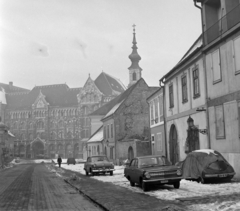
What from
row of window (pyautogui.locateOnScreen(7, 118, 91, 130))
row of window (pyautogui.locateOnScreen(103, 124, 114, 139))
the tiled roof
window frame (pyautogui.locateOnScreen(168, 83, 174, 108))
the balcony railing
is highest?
the tiled roof

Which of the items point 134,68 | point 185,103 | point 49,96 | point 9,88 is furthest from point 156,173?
point 9,88

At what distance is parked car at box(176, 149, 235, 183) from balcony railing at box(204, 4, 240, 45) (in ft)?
20.3

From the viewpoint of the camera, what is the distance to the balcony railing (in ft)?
54.1

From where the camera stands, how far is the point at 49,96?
4680 inches

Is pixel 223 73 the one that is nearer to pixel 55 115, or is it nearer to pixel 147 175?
pixel 147 175

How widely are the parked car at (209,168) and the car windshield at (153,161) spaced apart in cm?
154

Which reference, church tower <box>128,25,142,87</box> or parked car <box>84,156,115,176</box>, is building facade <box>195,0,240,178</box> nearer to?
parked car <box>84,156,115,176</box>

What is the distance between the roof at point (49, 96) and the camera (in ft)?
379

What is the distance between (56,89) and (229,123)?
108436 millimetres

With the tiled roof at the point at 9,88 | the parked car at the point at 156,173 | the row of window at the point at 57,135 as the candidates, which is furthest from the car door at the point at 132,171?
the tiled roof at the point at 9,88

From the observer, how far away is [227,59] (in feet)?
55.2

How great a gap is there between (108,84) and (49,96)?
25581 mm

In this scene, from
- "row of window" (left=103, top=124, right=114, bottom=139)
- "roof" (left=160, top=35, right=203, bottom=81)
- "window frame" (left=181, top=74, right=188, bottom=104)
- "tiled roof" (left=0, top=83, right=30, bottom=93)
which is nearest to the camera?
"roof" (left=160, top=35, right=203, bottom=81)

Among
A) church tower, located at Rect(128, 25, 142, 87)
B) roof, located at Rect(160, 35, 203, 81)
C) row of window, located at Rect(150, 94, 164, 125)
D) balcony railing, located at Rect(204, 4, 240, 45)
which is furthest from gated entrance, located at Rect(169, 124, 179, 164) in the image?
church tower, located at Rect(128, 25, 142, 87)
